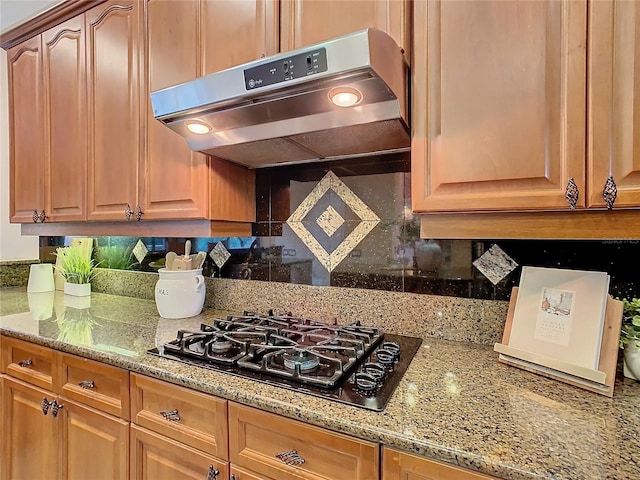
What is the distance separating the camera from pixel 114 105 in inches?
64.9

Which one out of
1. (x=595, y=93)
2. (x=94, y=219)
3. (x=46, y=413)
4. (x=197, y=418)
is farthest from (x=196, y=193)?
(x=595, y=93)

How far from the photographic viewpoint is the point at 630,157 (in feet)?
2.57

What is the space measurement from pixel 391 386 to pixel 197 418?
21.5 inches

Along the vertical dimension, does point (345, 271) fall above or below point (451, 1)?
below

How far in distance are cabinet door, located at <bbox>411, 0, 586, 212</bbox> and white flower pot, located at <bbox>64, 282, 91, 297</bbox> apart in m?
2.07

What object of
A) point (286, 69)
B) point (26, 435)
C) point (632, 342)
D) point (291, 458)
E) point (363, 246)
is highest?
point (286, 69)

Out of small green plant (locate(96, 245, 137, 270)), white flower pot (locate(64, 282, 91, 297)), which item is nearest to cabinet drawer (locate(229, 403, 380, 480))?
small green plant (locate(96, 245, 137, 270))

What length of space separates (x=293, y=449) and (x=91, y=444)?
0.85 metres

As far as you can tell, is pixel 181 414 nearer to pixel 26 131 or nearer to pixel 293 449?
pixel 293 449

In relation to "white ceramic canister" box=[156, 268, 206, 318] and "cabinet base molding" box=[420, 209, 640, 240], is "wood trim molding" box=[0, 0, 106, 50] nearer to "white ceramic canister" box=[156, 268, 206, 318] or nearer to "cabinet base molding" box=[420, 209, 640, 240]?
"white ceramic canister" box=[156, 268, 206, 318]

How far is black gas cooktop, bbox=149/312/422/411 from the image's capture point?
88 centimetres

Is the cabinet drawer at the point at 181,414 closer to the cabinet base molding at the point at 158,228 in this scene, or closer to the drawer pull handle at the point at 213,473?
the drawer pull handle at the point at 213,473

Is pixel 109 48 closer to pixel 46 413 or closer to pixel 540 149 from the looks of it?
pixel 46 413

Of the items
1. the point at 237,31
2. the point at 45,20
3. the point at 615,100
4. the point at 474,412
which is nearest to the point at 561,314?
the point at 474,412
